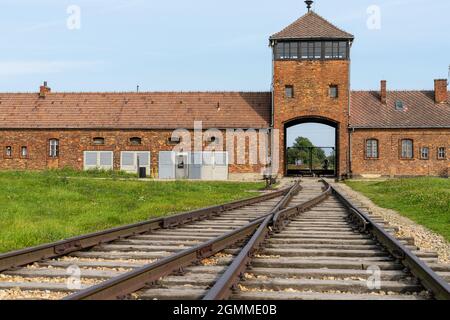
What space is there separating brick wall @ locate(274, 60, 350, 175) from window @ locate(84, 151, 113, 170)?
1213 centimetres

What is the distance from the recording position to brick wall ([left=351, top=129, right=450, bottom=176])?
135 feet

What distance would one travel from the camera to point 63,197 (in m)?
17.9

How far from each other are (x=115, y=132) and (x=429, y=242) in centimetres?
3439

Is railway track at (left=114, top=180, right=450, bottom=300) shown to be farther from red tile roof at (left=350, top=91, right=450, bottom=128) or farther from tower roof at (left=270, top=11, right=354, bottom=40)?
red tile roof at (left=350, top=91, right=450, bottom=128)

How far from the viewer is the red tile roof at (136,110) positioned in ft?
138

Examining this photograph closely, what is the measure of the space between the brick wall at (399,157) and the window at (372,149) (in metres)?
0.27

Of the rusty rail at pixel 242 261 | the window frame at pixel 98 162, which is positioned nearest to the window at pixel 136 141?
the window frame at pixel 98 162

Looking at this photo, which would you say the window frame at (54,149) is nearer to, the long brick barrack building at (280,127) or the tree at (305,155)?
the long brick barrack building at (280,127)

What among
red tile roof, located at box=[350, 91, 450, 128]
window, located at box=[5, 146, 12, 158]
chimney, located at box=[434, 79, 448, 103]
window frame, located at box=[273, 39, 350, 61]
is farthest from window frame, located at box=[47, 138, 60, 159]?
chimney, located at box=[434, 79, 448, 103]

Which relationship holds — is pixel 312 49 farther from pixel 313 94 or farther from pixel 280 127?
pixel 280 127

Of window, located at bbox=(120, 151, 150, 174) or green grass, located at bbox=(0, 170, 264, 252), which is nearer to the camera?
green grass, located at bbox=(0, 170, 264, 252)

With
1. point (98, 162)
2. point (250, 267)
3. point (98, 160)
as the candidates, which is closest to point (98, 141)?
point (98, 160)
